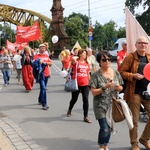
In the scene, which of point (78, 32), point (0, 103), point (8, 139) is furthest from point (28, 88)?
point (78, 32)

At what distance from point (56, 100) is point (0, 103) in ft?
5.54

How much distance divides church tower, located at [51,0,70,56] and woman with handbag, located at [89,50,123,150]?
141ft

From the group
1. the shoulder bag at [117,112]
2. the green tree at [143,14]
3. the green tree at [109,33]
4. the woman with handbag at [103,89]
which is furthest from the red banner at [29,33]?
the green tree at [109,33]

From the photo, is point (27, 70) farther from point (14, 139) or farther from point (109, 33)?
point (109, 33)

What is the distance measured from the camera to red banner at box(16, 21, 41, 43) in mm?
14980

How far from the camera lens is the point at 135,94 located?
4.76 m

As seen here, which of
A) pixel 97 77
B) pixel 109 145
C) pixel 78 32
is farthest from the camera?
pixel 78 32

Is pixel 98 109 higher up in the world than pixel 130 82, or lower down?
lower down

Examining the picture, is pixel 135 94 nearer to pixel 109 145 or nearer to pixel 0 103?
pixel 109 145

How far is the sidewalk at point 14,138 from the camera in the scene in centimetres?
524

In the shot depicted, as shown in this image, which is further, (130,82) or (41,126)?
(41,126)

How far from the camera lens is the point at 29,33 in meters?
15.1

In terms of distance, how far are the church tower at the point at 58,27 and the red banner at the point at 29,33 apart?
31797 millimetres

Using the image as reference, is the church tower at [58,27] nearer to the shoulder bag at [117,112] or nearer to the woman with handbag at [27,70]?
the woman with handbag at [27,70]
